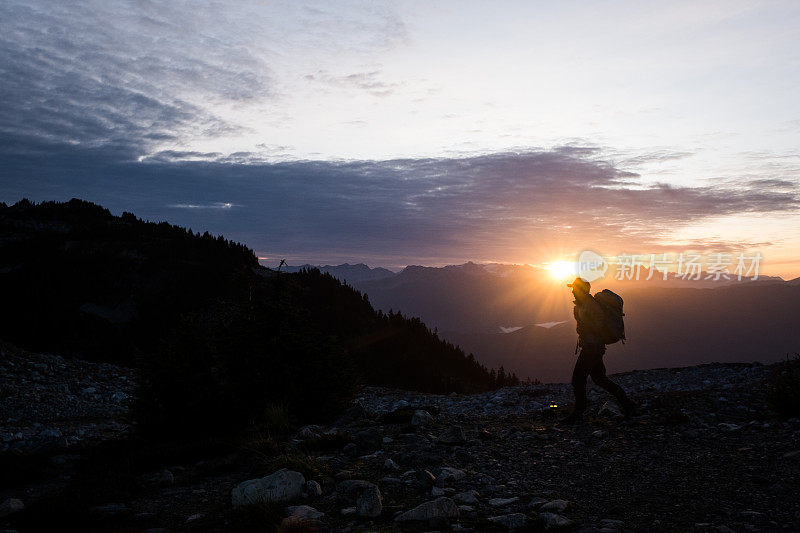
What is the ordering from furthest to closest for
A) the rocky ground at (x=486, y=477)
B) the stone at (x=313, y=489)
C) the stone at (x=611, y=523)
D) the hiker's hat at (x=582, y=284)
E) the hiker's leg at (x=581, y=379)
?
the hiker's hat at (x=582, y=284) < the hiker's leg at (x=581, y=379) < the stone at (x=313, y=489) < the rocky ground at (x=486, y=477) < the stone at (x=611, y=523)

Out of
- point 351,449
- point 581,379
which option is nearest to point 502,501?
point 351,449

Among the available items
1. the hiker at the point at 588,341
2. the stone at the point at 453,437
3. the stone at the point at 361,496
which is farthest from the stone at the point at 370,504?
the hiker at the point at 588,341

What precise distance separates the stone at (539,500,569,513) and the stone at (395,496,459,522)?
872 mm

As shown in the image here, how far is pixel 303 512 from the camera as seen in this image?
17.0 ft

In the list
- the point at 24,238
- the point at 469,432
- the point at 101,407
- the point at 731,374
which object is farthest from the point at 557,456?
the point at 24,238

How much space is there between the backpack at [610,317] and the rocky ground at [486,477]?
4.75 feet

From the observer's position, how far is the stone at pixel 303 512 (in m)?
5.12

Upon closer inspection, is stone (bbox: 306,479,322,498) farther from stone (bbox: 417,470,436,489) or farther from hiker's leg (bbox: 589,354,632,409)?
hiker's leg (bbox: 589,354,632,409)

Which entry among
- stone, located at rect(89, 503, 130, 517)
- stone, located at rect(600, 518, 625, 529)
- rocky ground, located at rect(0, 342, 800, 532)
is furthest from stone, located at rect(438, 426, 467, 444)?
stone, located at rect(89, 503, 130, 517)

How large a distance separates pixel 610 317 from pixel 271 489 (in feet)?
21.3

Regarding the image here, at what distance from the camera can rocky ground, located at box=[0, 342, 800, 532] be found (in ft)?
15.8

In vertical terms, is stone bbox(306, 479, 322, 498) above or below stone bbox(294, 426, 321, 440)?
above

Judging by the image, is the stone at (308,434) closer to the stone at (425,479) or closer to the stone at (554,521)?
the stone at (425,479)

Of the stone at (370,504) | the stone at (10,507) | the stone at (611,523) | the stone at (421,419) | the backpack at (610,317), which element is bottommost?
the stone at (10,507)
